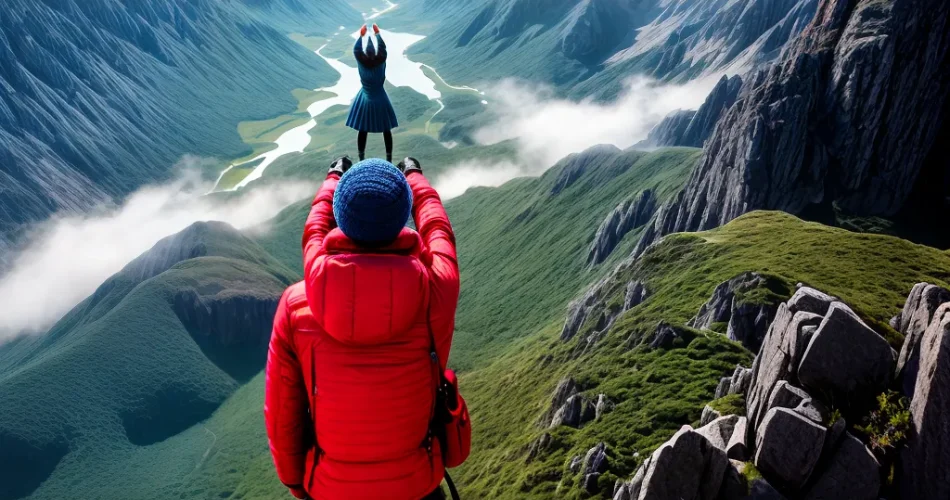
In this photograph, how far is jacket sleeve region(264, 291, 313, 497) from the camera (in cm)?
975

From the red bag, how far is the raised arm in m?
0.41

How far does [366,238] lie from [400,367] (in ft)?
6.56

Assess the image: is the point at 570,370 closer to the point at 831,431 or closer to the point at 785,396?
the point at 785,396

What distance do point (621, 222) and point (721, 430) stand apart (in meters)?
171

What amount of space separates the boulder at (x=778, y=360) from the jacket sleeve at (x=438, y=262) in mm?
15236

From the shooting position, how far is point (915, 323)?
67.1 ft

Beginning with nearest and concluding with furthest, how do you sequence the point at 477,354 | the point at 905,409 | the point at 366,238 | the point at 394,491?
the point at 366,238
the point at 394,491
the point at 905,409
the point at 477,354

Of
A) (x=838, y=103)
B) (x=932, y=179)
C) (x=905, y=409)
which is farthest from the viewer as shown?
(x=838, y=103)

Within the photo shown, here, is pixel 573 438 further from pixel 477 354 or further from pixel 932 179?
pixel 477 354

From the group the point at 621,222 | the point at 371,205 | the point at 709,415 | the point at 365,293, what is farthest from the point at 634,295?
the point at 365,293

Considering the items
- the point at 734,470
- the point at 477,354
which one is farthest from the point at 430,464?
the point at 477,354

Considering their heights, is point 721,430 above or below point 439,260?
below

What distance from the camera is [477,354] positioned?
17538 cm

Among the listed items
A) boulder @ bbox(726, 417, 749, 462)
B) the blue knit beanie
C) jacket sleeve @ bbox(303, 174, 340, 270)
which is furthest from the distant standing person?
boulder @ bbox(726, 417, 749, 462)
